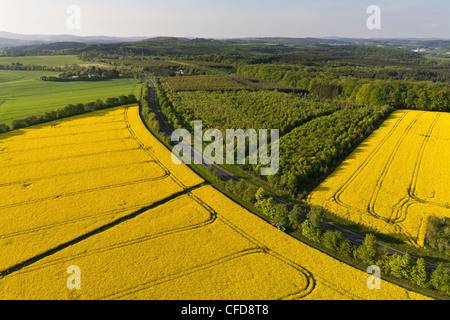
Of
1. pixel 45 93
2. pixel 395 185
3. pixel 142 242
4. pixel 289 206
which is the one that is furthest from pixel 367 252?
pixel 45 93

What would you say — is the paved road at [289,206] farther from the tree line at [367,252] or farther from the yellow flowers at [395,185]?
the yellow flowers at [395,185]

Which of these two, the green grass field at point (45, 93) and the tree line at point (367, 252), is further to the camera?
the green grass field at point (45, 93)

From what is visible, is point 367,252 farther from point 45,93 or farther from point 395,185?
point 45,93

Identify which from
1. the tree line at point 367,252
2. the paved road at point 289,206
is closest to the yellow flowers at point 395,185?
the paved road at point 289,206

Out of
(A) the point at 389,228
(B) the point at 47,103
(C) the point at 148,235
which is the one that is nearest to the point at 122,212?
(C) the point at 148,235

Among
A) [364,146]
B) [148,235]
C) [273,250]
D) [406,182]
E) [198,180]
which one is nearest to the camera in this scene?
[273,250]
